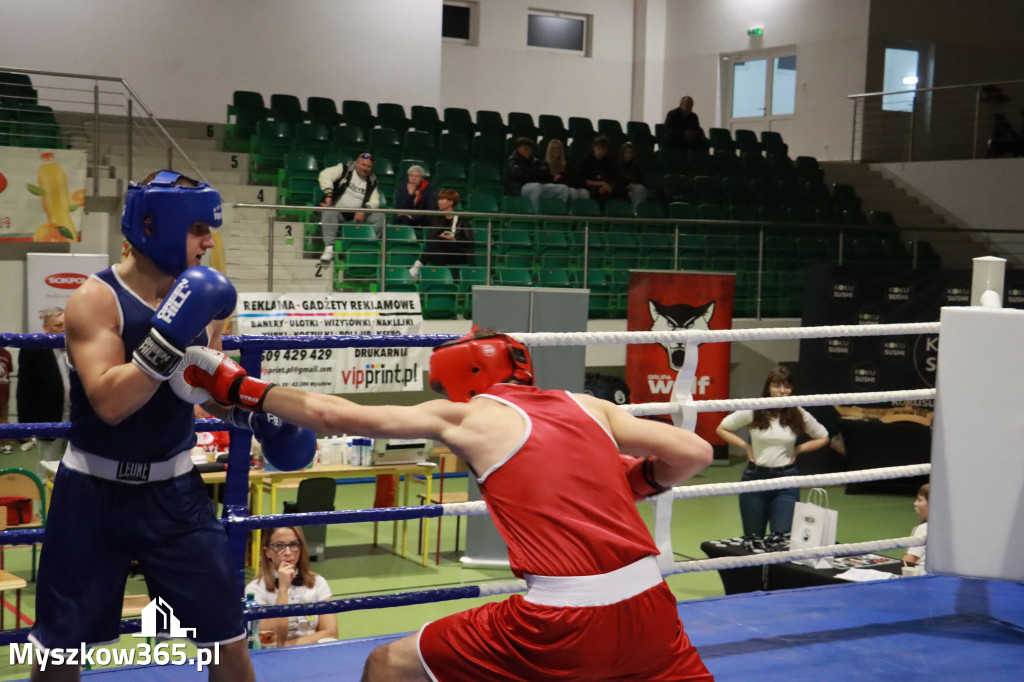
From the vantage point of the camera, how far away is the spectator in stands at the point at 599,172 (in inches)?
425

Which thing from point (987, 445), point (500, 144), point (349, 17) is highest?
point (349, 17)

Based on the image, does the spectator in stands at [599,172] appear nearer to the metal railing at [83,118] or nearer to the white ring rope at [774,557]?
the metal railing at [83,118]

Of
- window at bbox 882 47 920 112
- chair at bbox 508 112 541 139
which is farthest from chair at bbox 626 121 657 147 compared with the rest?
window at bbox 882 47 920 112

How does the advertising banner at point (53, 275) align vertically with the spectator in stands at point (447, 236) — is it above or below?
below

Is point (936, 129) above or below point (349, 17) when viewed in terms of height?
below

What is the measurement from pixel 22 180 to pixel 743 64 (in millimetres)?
11229

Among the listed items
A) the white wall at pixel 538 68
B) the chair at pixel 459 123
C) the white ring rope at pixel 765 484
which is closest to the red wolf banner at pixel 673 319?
the chair at pixel 459 123

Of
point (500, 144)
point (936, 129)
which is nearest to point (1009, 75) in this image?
point (936, 129)

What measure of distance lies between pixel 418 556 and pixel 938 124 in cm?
1028

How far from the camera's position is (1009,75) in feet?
48.0

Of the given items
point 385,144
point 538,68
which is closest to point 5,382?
point 385,144

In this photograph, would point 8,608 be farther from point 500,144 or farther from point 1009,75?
point 1009,75

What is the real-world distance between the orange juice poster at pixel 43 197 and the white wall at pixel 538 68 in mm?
7852

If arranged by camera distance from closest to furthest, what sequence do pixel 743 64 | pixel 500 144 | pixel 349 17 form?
pixel 500 144 → pixel 349 17 → pixel 743 64
